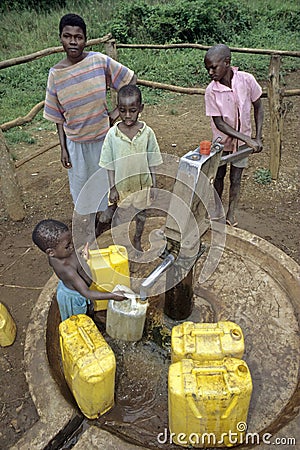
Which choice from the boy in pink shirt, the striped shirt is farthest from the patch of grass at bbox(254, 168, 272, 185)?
the striped shirt

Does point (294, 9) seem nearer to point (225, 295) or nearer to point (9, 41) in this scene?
point (9, 41)

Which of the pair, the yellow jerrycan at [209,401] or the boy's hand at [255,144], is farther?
the boy's hand at [255,144]

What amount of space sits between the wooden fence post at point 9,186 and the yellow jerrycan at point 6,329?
1.35 m

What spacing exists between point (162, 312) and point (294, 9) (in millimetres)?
9945

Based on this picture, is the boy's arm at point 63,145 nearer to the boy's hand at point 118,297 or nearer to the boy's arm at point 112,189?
the boy's arm at point 112,189

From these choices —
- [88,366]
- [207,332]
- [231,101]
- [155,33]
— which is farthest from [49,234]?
[155,33]

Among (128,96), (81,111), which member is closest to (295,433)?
(128,96)

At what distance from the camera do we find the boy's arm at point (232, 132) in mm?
2443

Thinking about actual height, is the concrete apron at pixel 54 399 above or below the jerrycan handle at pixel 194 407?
below

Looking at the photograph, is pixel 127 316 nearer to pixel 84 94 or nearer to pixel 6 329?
pixel 6 329

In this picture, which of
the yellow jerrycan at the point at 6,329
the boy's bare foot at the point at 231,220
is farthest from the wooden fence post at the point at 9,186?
the boy's bare foot at the point at 231,220

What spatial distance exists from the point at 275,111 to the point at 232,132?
1.35 meters

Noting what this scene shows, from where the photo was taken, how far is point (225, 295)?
230 cm

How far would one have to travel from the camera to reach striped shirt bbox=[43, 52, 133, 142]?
243 cm
